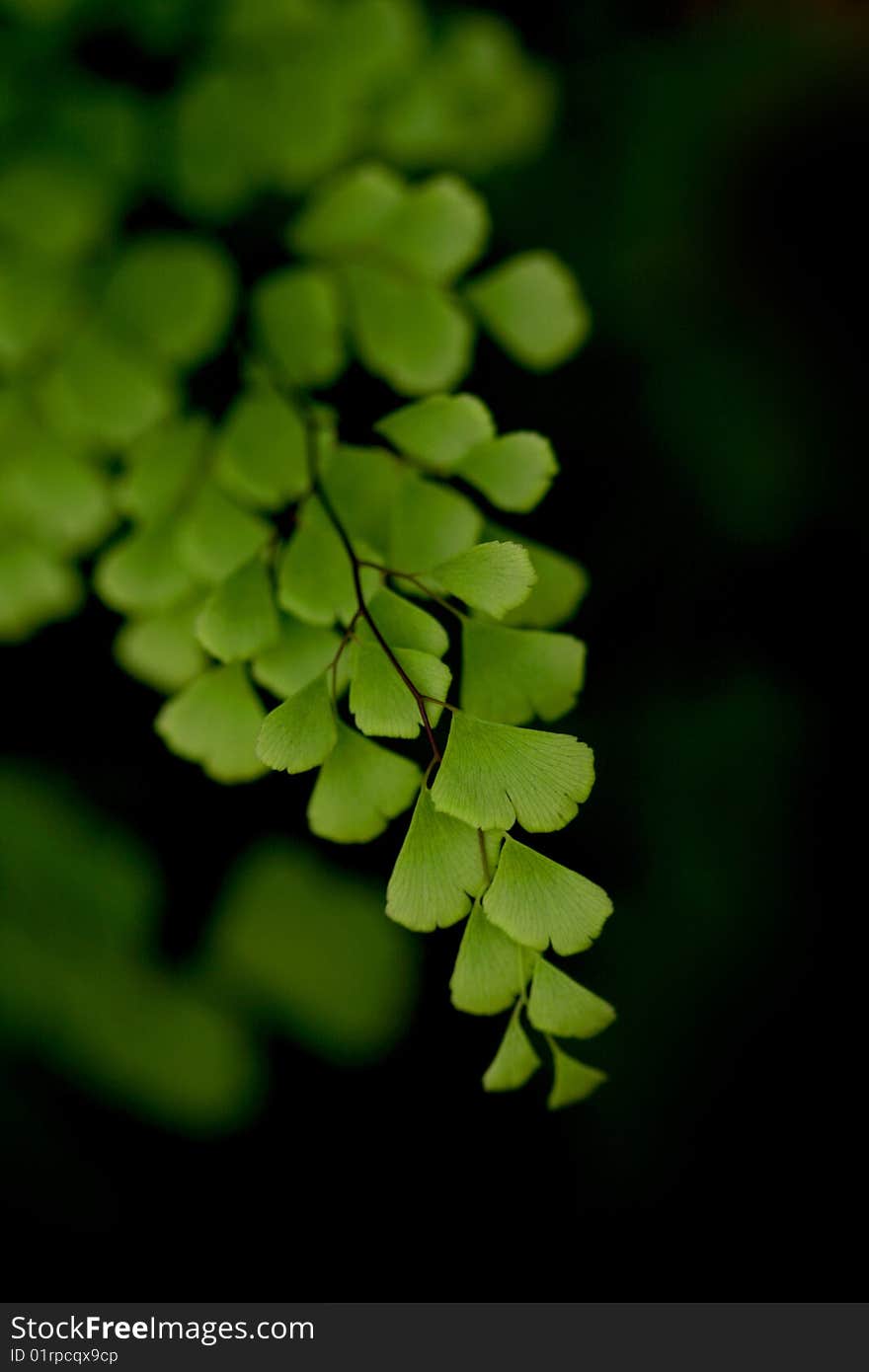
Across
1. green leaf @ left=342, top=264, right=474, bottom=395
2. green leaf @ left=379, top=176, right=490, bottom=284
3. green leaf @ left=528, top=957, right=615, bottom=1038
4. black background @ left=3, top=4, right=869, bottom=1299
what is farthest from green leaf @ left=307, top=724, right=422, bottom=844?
black background @ left=3, top=4, right=869, bottom=1299

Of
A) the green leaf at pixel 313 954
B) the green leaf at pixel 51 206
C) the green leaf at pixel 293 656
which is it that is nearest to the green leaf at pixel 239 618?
the green leaf at pixel 293 656

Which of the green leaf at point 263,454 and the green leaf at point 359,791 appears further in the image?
the green leaf at point 263,454

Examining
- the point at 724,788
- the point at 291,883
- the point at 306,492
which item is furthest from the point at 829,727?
the point at 306,492

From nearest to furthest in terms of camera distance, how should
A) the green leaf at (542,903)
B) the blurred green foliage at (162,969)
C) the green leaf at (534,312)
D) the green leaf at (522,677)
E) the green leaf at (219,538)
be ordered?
1. the green leaf at (542,903)
2. the green leaf at (522,677)
3. the green leaf at (219,538)
4. the green leaf at (534,312)
5. the blurred green foliage at (162,969)

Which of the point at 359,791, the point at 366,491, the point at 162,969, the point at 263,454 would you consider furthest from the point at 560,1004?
the point at 162,969

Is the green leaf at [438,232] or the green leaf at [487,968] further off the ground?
the green leaf at [438,232]

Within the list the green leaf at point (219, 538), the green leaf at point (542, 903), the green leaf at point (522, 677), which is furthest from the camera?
the green leaf at point (219, 538)

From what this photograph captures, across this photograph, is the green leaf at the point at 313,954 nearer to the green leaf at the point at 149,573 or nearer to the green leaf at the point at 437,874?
the green leaf at the point at 149,573
